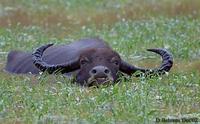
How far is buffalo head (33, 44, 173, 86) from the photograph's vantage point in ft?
44.6

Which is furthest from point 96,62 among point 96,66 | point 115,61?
point 115,61

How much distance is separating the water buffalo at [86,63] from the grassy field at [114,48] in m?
0.26

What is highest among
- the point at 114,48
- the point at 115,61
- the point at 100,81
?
the point at 115,61

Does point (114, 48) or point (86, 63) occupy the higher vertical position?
point (86, 63)

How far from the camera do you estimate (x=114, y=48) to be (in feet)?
61.9

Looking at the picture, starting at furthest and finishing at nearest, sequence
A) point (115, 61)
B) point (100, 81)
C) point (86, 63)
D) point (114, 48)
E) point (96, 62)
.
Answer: point (114, 48)
point (115, 61)
point (86, 63)
point (96, 62)
point (100, 81)

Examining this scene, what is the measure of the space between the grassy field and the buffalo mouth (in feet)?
0.63

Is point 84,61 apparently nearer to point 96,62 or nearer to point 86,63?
point 86,63

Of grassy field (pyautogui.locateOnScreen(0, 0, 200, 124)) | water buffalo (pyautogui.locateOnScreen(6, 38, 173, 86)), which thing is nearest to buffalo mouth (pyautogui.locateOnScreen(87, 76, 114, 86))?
water buffalo (pyautogui.locateOnScreen(6, 38, 173, 86))

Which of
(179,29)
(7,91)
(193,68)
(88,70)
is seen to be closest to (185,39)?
(179,29)

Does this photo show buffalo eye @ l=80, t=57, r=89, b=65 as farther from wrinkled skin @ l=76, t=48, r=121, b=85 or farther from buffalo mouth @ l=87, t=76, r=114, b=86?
buffalo mouth @ l=87, t=76, r=114, b=86

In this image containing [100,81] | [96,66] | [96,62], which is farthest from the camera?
[96,62]

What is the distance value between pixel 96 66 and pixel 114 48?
5067 mm

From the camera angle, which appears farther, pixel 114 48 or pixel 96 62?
pixel 114 48
